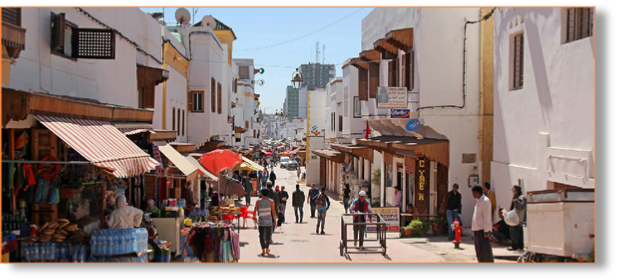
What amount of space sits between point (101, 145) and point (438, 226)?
31.9ft

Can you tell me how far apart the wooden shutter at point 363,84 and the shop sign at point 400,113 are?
6.32m

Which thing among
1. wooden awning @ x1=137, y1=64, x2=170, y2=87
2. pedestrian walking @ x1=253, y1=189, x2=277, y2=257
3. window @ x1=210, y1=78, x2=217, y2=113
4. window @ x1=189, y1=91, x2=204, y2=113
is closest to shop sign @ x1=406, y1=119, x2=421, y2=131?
pedestrian walking @ x1=253, y1=189, x2=277, y2=257

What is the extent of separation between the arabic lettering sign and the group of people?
362cm

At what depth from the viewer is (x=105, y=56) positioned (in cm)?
1103

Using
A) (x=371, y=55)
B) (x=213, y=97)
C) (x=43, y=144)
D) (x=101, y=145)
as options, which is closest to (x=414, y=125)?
(x=371, y=55)

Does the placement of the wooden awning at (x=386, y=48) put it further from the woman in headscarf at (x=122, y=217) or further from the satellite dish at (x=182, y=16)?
the woman in headscarf at (x=122, y=217)

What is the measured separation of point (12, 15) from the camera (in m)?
8.02

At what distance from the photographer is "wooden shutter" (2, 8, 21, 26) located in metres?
7.72

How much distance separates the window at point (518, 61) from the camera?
1248 centimetres

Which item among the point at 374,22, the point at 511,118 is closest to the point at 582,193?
the point at 511,118

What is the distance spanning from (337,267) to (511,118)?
680 cm

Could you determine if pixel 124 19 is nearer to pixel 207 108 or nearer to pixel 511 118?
pixel 511 118

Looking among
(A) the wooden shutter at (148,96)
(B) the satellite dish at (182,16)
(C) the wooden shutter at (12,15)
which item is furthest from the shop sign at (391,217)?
(B) the satellite dish at (182,16)

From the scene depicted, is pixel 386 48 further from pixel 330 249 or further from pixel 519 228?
pixel 519 228
